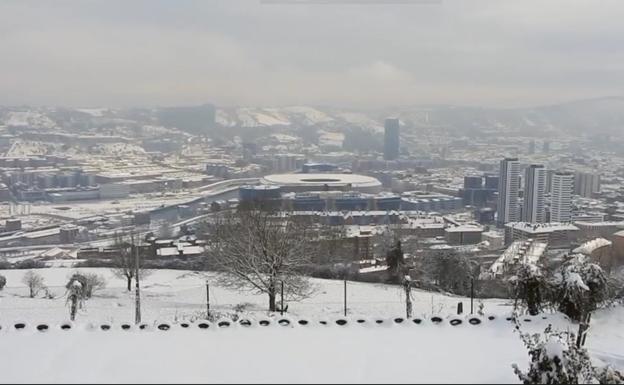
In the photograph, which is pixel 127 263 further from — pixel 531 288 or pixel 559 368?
pixel 559 368

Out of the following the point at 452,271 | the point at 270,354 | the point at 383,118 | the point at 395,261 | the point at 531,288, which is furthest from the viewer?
the point at 383,118

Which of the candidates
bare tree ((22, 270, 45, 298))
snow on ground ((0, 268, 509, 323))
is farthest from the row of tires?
bare tree ((22, 270, 45, 298))

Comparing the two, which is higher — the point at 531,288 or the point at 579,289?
the point at 579,289

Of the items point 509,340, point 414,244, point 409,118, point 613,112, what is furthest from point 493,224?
point 509,340

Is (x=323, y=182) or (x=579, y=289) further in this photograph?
(x=323, y=182)

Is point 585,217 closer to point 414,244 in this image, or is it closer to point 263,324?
point 414,244

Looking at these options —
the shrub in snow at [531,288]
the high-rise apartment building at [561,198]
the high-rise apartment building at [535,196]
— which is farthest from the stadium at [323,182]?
the shrub in snow at [531,288]

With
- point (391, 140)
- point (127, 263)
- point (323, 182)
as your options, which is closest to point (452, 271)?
point (127, 263)
